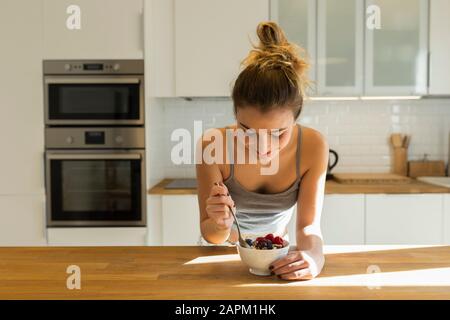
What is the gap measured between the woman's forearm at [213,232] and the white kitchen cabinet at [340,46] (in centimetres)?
175

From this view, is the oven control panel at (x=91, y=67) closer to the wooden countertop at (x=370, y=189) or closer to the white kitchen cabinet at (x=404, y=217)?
the wooden countertop at (x=370, y=189)

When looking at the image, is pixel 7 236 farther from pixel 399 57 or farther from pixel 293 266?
pixel 399 57

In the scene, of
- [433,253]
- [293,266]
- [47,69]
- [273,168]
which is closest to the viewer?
[293,266]

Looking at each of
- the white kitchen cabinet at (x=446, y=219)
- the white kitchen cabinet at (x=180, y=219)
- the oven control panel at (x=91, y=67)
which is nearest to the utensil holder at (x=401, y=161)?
the white kitchen cabinet at (x=446, y=219)

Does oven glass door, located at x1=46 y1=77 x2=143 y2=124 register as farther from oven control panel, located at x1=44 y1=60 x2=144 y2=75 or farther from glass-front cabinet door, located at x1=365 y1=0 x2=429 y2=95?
glass-front cabinet door, located at x1=365 y1=0 x2=429 y2=95

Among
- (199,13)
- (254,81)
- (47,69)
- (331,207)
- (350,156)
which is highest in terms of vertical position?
(199,13)

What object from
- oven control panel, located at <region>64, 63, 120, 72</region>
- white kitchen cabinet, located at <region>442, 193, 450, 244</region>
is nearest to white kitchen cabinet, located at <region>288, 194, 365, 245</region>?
white kitchen cabinet, located at <region>442, 193, 450, 244</region>

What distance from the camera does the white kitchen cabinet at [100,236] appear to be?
9.03ft

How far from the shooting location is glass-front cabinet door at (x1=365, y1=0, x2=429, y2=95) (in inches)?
114

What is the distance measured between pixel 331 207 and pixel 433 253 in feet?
4.37

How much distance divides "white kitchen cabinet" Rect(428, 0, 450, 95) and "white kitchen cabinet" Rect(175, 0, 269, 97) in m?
1.05

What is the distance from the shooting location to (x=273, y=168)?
1.63m

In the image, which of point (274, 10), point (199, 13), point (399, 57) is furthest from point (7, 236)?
point (399, 57)

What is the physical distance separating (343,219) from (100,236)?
145 centimetres
